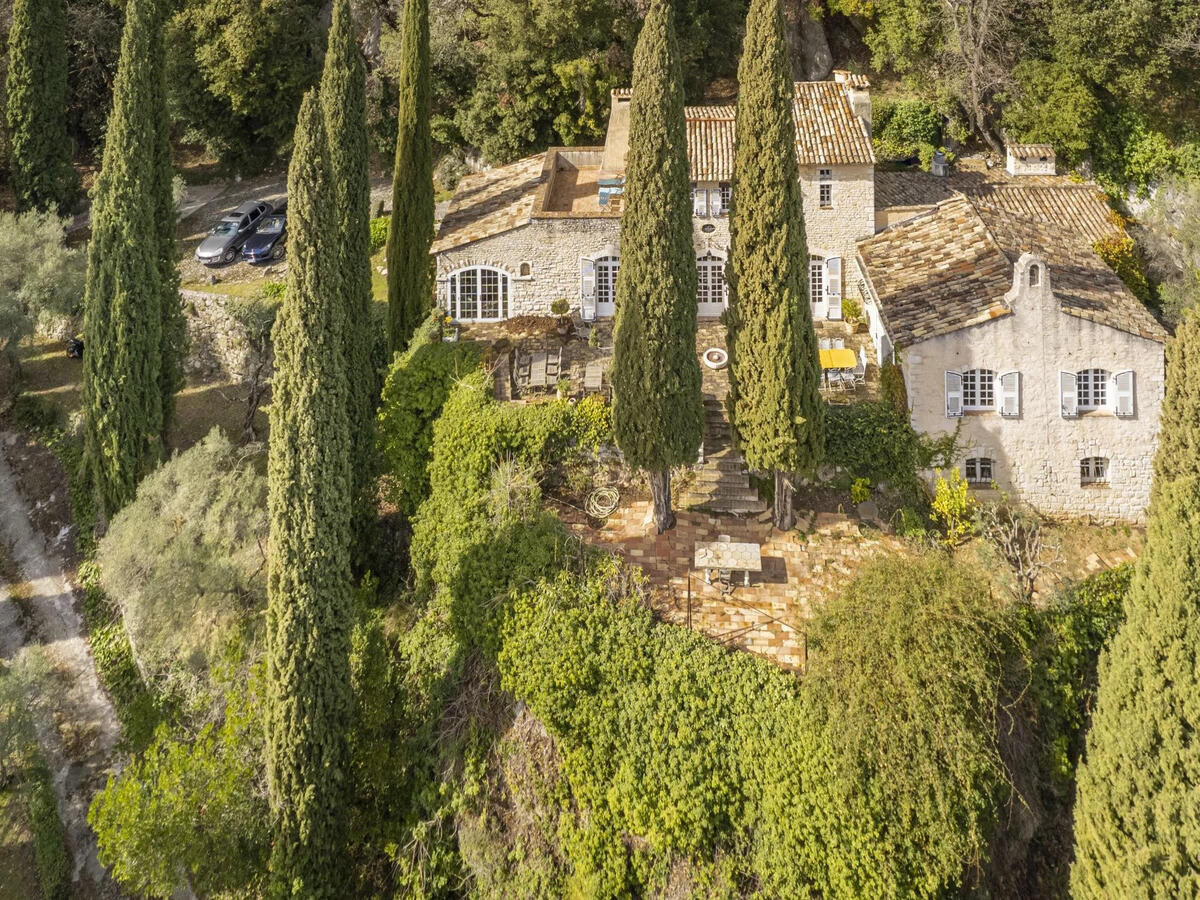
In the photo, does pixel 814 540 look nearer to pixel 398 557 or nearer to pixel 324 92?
pixel 398 557

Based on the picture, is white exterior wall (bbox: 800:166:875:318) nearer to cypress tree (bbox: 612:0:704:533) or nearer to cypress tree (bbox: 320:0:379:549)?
cypress tree (bbox: 612:0:704:533)

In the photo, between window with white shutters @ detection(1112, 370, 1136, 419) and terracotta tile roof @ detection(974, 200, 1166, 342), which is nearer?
window with white shutters @ detection(1112, 370, 1136, 419)

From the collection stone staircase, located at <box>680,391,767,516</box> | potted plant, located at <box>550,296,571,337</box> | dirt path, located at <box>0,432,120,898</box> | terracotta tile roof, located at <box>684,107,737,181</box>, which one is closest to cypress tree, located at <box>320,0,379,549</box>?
potted plant, located at <box>550,296,571,337</box>

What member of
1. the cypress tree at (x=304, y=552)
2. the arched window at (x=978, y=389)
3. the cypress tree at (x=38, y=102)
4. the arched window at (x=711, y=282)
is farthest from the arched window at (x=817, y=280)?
the cypress tree at (x=38, y=102)

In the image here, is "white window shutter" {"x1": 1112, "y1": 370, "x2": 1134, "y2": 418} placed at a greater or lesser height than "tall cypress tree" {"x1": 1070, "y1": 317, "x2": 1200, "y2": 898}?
greater

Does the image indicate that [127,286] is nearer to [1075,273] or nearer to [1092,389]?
[1092,389]

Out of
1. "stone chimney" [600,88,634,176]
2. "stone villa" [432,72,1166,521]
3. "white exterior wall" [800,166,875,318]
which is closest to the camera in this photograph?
"stone villa" [432,72,1166,521]

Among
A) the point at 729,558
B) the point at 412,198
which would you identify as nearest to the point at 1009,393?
the point at 729,558
